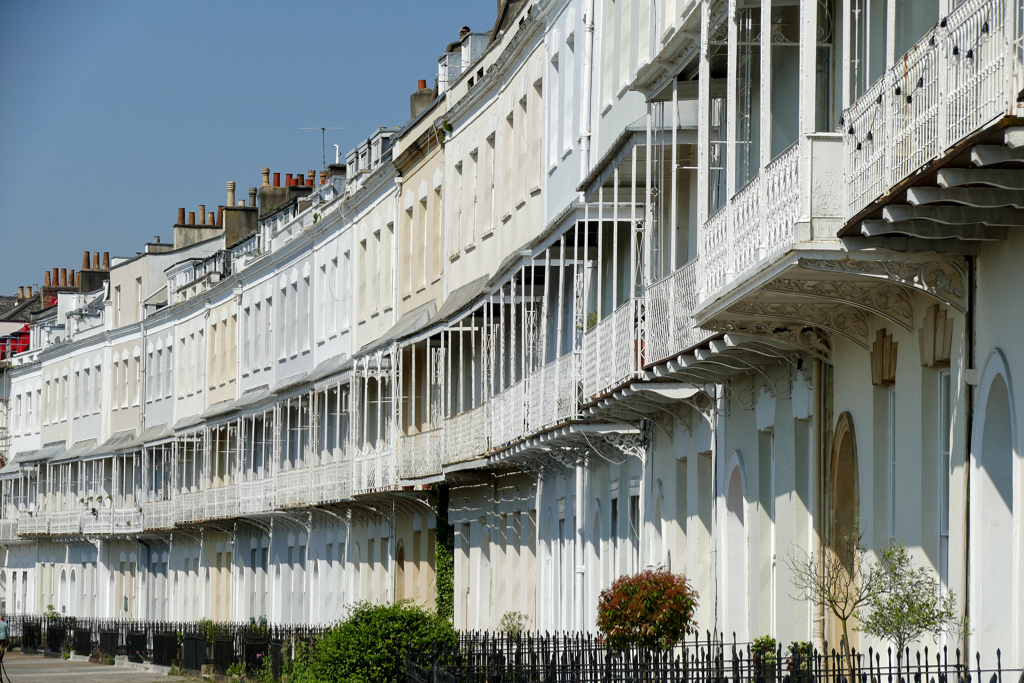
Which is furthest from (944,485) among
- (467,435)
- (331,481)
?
(331,481)

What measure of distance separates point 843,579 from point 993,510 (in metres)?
3.63

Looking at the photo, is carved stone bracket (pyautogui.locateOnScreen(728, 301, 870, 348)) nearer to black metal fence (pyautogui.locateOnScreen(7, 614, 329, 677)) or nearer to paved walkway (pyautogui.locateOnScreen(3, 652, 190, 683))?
Result: black metal fence (pyautogui.locateOnScreen(7, 614, 329, 677))

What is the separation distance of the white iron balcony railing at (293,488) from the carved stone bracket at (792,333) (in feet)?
84.2

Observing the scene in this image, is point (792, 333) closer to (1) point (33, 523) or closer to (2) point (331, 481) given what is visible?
(2) point (331, 481)

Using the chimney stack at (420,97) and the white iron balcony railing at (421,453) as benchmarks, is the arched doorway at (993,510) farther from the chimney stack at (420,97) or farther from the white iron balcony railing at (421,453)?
the chimney stack at (420,97)

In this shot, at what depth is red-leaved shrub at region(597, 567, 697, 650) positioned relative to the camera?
16.9 metres

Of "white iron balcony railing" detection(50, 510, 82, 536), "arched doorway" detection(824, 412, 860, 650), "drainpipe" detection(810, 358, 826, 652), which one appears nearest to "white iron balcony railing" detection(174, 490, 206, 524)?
"white iron balcony railing" detection(50, 510, 82, 536)

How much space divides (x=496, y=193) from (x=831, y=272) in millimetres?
17936

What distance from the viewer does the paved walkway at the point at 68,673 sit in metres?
37.4

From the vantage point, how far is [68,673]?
40875 millimetres

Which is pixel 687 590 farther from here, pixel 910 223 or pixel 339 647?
pixel 910 223

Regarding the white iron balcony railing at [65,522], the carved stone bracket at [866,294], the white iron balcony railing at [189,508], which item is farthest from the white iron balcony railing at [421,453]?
the white iron balcony railing at [65,522]

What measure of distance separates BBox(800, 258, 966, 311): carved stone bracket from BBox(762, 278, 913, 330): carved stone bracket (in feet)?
2.91

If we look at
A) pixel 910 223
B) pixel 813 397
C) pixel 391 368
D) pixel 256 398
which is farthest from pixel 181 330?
pixel 910 223
